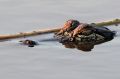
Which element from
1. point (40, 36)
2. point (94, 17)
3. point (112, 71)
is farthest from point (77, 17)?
point (112, 71)

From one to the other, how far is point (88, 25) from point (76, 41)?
88cm

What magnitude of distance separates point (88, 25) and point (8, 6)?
7.52 metres

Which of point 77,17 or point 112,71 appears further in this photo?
point 77,17

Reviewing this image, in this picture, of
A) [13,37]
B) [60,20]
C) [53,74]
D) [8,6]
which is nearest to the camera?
[53,74]

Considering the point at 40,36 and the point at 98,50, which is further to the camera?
the point at 40,36

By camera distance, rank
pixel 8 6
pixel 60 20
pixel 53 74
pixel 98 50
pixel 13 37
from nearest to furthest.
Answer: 1. pixel 53 74
2. pixel 98 50
3. pixel 13 37
4. pixel 60 20
5. pixel 8 6

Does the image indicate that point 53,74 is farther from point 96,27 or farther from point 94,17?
point 94,17

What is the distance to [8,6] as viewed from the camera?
38094 millimetres

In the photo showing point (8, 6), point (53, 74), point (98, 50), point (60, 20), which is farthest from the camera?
point (8, 6)

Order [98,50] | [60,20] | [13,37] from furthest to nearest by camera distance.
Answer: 1. [60,20]
2. [13,37]
3. [98,50]

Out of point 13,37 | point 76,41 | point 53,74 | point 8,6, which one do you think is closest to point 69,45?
point 76,41

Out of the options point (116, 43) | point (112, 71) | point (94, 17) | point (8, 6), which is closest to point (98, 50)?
point (116, 43)

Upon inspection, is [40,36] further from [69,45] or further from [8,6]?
[8,6]

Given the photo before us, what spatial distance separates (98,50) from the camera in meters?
30.3
